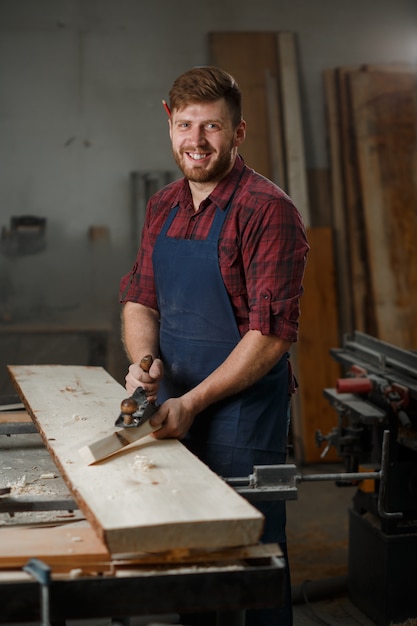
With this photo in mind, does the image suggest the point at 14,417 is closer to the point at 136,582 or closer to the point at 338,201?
the point at 136,582

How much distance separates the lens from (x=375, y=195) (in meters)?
5.88

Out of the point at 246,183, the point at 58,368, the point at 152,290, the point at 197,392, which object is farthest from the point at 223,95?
the point at 58,368

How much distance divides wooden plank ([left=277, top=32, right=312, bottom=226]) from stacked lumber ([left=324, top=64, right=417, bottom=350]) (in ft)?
0.94

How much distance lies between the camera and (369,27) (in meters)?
6.18

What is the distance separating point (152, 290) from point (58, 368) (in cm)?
60

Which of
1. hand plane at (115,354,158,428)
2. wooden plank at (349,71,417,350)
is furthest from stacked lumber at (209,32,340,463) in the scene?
hand plane at (115,354,158,428)

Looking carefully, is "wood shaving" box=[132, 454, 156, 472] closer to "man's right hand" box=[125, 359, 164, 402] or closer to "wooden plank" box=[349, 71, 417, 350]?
"man's right hand" box=[125, 359, 164, 402]

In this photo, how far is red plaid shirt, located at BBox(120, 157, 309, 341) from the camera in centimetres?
227

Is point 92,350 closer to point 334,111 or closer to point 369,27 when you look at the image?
point 334,111

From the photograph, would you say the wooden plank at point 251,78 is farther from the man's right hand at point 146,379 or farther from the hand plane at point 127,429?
the hand plane at point 127,429

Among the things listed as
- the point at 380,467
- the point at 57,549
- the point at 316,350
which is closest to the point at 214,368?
the point at 57,549

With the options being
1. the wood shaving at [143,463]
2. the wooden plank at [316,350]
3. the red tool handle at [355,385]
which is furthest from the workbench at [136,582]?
the wooden plank at [316,350]

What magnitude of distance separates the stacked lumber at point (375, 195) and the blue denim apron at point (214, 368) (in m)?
3.47

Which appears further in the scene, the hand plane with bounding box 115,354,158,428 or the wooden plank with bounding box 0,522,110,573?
the hand plane with bounding box 115,354,158,428
